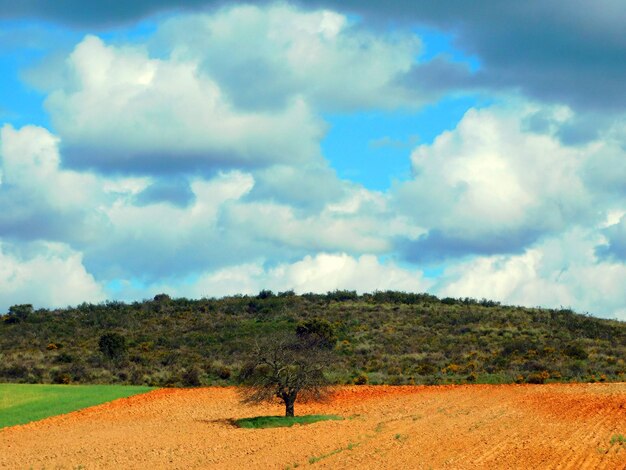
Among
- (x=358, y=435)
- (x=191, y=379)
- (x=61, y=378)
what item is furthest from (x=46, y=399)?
(x=358, y=435)

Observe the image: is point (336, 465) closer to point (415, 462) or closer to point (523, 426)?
point (415, 462)

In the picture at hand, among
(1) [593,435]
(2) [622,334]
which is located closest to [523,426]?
(1) [593,435]

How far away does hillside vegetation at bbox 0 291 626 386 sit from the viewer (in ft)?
243

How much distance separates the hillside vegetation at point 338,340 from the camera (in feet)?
243

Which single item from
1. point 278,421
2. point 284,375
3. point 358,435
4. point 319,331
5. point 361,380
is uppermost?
point 319,331

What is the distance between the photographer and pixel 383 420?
4197 cm

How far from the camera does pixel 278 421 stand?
4181 cm

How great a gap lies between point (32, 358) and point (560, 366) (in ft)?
156

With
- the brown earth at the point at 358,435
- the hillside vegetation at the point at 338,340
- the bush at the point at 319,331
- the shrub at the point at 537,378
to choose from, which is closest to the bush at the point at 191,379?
the hillside vegetation at the point at 338,340

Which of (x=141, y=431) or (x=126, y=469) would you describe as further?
(x=141, y=431)

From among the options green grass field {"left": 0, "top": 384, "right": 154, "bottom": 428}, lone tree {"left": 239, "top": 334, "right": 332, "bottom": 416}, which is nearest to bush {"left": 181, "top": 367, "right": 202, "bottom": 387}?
green grass field {"left": 0, "top": 384, "right": 154, "bottom": 428}

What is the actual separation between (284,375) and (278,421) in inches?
83.0

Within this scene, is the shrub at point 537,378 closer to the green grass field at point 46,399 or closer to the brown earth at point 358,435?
the brown earth at point 358,435

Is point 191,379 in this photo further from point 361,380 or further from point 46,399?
point 46,399
